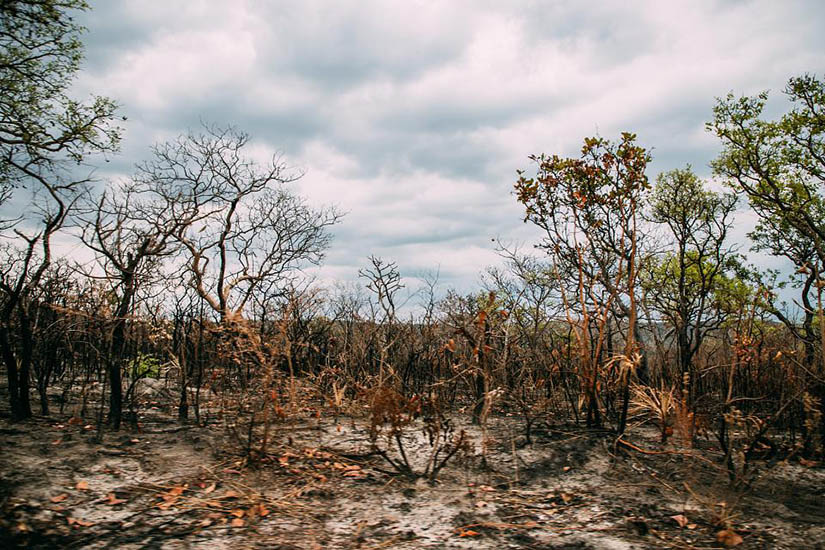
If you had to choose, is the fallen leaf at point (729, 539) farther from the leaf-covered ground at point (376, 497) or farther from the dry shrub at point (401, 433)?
the dry shrub at point (401, 433)

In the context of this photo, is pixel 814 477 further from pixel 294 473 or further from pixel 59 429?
pixel 59 429

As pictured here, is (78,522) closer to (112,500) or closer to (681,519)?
(112,500)

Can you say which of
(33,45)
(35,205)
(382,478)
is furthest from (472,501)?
(33,45)

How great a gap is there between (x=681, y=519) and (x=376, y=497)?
2223 mm

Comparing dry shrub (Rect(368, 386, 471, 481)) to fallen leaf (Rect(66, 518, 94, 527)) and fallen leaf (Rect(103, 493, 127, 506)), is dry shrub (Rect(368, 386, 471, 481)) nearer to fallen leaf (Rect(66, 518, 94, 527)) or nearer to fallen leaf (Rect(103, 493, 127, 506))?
fallen leaf (Rect(103, 493, 127, 506))

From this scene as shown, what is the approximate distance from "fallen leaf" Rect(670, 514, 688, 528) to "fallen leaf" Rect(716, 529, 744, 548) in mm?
263

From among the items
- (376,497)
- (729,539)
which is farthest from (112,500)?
(729,539)

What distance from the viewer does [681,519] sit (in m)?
3.59

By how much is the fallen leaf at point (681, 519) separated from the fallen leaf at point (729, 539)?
263mm

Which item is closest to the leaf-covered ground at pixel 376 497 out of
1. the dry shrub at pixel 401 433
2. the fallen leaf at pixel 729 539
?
the fallen leaf at pixel 729 539

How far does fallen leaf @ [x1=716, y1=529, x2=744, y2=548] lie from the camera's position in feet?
10.5

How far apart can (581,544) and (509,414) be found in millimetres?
3720

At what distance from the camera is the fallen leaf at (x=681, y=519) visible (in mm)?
3527

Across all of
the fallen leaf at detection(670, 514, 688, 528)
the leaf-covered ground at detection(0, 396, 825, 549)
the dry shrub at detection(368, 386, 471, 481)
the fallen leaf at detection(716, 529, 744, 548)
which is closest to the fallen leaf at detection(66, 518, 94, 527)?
the leaf-covered ground at detection(0, 396, 825, 549)
